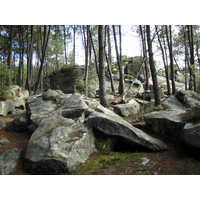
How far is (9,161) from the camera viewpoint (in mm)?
4484

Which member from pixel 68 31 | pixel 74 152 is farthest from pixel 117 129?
pixel 68 31

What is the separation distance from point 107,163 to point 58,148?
153cm

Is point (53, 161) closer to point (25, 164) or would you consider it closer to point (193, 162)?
point (25, 164)

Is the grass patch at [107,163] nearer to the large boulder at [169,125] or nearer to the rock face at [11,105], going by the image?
the large boulder at [169,125]

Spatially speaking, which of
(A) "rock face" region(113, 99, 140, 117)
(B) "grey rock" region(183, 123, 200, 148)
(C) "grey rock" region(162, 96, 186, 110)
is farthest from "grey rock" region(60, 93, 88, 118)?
(C) "grey rock" region(162, 96, 186, 110)

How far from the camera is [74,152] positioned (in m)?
4.31

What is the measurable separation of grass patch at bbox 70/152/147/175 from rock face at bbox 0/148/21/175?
1.92 meters

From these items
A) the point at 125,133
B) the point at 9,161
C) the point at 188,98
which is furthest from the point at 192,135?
the point at 188,98

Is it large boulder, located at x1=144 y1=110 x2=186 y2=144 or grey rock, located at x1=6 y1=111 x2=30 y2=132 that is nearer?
large boulder, located at x1=144 y1=110 x2=186 y2=144

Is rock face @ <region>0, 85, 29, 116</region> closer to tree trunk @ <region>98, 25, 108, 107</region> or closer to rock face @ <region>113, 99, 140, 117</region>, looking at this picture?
tree trunk @ <region>98, 25, 108, 107</region>

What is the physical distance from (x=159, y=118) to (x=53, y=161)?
4.23m

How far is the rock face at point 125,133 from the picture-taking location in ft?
16.5

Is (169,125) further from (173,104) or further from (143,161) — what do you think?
(173,104)

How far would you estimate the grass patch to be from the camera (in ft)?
13.1
